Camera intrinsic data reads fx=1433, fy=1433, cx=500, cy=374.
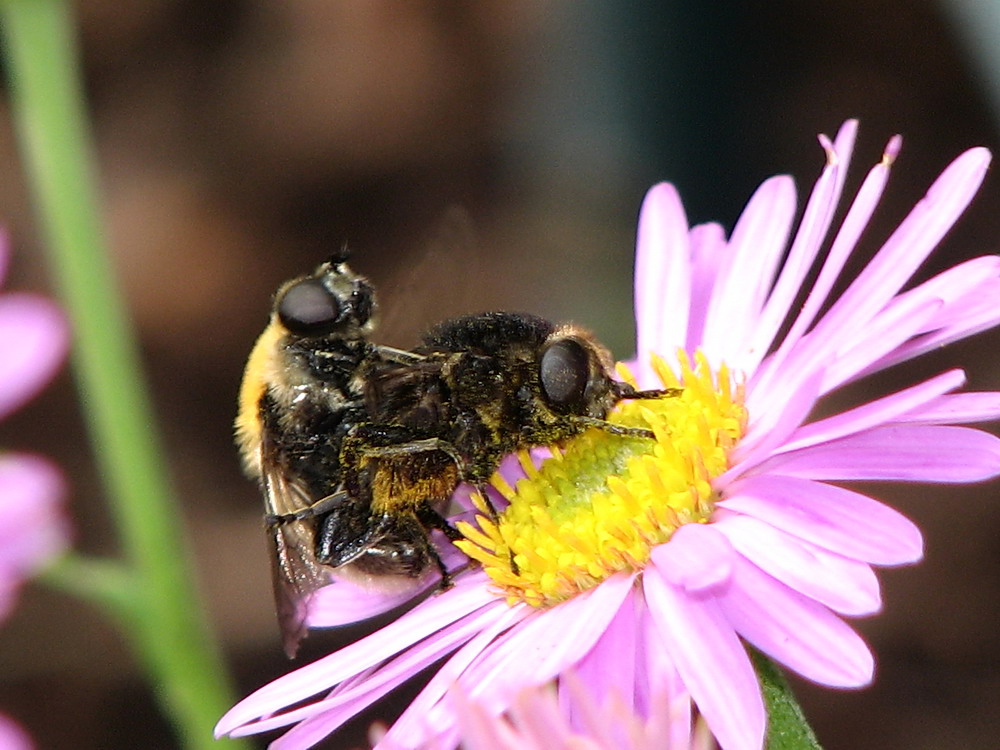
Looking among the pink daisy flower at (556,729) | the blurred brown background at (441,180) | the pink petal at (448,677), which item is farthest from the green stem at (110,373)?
the pink daisy flower at (556,729)

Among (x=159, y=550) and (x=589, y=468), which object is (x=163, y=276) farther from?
(x=589, y=468)

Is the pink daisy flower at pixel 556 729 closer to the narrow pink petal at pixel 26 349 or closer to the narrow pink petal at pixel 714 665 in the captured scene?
the narrow pink petal at pixel 714 665

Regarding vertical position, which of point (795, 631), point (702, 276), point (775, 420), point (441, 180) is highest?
point (441, 180)

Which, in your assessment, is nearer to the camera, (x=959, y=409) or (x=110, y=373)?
(x=959, y=409)

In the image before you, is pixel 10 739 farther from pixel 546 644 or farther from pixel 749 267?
pixel 749 267

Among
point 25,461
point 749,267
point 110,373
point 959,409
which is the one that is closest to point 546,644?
point 959,409

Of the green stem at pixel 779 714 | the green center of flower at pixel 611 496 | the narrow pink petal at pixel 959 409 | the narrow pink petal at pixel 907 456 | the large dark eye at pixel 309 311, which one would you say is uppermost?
the large dark eye at pixel 309 311

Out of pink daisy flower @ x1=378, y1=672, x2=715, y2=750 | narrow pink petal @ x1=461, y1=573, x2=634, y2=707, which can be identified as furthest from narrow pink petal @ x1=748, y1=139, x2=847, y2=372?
pink daisy flower @ x1=378, y1=672, x2=715, y2=750
